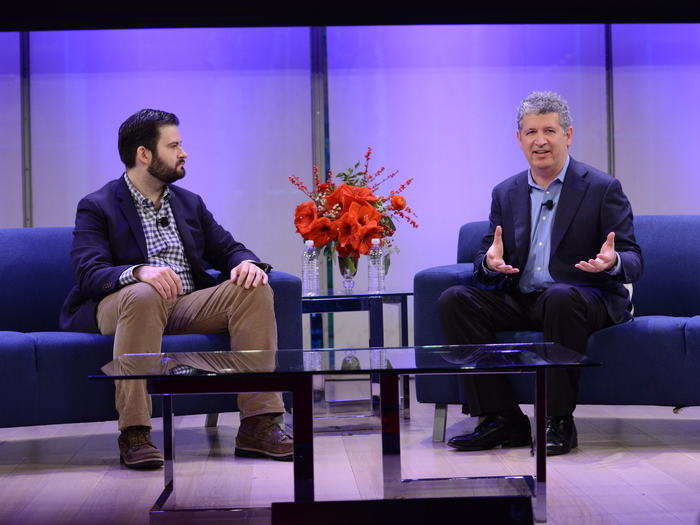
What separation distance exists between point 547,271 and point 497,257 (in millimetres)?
205

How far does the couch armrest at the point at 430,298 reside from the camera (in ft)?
11.3

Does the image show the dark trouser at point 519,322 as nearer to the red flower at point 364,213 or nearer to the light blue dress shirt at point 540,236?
the light blue dress shirt at point 540,236

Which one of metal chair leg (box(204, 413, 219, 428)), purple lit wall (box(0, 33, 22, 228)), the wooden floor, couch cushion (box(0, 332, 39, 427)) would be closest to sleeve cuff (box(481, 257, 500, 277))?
the wooden floor

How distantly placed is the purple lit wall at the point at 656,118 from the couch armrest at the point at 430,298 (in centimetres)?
211

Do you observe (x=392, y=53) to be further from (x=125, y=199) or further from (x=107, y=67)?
(x=125, y=199)

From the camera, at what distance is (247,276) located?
3.23 m

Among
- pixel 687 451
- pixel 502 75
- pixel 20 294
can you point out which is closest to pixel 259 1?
pixel 502 75

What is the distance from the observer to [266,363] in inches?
89.7

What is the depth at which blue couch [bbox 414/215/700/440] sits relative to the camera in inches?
125

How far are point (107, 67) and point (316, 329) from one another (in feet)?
6.30

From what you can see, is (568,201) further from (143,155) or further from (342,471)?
(143,155)

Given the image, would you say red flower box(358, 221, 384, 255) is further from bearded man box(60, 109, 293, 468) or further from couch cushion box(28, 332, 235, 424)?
couch cushion box(28, 332, 235, 424)

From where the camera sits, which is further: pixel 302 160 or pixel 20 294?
pixel 302 160

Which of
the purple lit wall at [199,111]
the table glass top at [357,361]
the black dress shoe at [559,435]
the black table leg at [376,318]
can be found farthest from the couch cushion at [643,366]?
the purple lit wall at [199,111]
